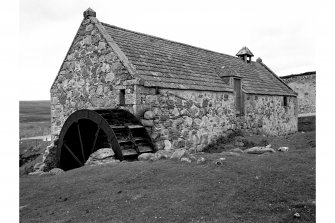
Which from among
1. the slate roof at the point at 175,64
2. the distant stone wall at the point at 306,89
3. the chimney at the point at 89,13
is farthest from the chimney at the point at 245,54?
the chimney at the point at 89,13

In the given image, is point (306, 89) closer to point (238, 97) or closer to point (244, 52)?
point (244, 52)

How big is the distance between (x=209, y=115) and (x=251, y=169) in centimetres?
604

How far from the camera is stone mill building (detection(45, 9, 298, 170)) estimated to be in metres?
10.3

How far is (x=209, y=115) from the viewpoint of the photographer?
41.0ft

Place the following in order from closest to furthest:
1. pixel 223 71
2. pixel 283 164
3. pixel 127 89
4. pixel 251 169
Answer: pixel 251 169, pixel 283 164, pixel 127 89, pixel 223 71

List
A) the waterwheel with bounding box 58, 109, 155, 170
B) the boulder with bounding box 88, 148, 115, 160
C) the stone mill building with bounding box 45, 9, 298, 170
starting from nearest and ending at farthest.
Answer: the boulder with bounding box 88, 148, 115, 160
the waterwheel with bounding box 58, 109, 155, 170
the stone mill building with bounding box 45, 9, 298, 170

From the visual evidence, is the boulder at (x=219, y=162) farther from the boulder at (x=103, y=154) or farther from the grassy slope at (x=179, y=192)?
the boulder at (x=103, y=154)

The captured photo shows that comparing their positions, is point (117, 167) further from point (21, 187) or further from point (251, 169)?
point (251, 169)

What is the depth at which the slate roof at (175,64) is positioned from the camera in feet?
36.1

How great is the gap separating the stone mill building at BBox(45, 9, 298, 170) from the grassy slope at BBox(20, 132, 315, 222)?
10.7ft

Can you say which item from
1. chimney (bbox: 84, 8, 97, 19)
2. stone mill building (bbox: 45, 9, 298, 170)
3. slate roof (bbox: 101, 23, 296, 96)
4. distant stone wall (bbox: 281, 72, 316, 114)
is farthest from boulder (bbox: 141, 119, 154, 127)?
distant stone wall (bbox: 281, 72, 316, 114)

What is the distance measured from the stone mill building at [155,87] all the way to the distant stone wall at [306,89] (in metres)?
10.4

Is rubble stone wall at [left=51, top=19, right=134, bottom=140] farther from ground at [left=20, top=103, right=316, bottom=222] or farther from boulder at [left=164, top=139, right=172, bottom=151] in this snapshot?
ground at [left=20, top=103, right=316, bottom=222]

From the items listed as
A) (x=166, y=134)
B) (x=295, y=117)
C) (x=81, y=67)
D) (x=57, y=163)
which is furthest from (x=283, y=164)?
(x=295, y=117)
